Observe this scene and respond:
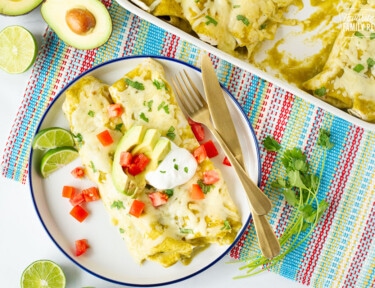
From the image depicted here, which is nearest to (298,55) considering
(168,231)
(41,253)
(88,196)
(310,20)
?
(310,20)

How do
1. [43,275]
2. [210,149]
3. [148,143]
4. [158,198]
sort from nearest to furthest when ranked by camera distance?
[148,143] → [158,198] → [210,149] → [43,275]

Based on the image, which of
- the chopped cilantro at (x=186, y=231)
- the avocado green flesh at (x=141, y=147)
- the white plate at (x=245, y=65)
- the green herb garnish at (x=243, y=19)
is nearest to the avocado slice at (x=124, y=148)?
the avocado green flesh at (x=141, y=147)

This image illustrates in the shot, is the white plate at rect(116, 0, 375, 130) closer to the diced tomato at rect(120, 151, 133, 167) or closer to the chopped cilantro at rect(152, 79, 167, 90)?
the chopped cilantro at rect(152, 79, 167, 90)

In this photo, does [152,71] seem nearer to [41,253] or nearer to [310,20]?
[310,20]

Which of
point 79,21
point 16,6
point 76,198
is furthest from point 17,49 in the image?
point 76,198

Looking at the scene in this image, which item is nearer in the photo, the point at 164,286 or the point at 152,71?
the point at 152,71

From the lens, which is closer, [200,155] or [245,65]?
[245,65]

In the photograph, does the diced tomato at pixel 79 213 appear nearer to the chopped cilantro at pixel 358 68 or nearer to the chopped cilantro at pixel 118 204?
the chopped cilantro at pixel 118 204

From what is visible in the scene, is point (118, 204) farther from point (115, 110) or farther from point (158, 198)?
point (115, 110)

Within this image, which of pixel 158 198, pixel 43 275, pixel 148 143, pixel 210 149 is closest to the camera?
pixel 148 143
